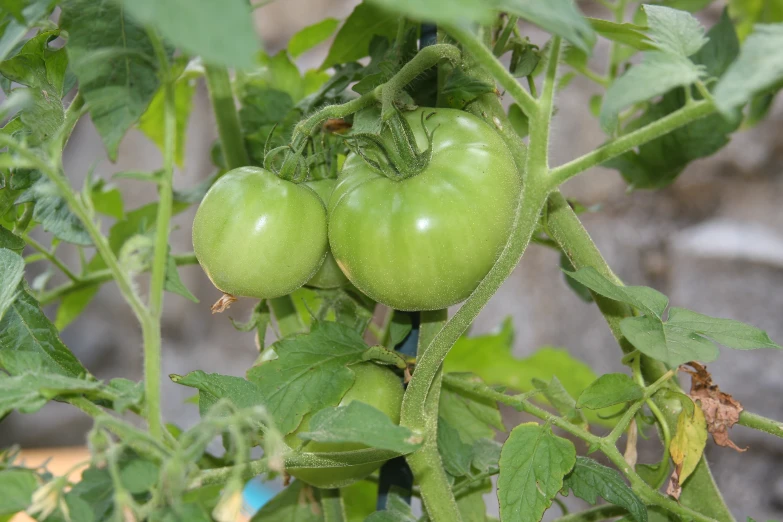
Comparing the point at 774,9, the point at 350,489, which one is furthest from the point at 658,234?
the point at 350,489

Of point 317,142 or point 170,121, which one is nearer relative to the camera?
point 170,121

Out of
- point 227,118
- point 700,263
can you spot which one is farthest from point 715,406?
point 700,263

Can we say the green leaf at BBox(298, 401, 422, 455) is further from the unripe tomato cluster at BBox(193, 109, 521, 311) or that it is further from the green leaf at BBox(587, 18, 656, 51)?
the green leaf at BBox(587, 18, 656, 51)

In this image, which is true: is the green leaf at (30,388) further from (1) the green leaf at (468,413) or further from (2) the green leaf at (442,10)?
(1) the green leaf at (468,413)

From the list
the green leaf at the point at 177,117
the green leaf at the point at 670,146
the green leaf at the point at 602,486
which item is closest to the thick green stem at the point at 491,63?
the green leaf at the point at 602,486

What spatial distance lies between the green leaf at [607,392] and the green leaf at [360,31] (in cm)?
33

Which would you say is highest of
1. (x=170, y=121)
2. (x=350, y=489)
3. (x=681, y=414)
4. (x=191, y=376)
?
(x=170, y=121)

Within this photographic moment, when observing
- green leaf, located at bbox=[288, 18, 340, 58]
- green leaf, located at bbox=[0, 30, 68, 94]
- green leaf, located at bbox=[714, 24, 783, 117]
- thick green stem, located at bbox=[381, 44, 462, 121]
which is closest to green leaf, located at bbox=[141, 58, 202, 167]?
green leaf, located at bbox=[288, 18, 340, 58]

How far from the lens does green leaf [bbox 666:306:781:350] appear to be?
0.41m

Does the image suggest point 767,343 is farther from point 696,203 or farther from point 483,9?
point 696,203

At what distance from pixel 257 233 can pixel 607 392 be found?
0.24m

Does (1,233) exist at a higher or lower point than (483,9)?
lower

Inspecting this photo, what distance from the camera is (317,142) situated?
0.52 metres

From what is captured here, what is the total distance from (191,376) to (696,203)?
1773 mm
